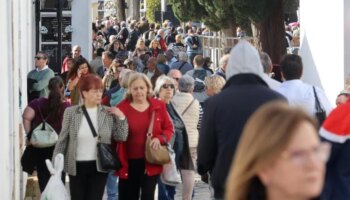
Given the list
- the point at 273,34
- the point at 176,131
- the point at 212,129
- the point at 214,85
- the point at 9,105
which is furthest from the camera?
the point at 273,34

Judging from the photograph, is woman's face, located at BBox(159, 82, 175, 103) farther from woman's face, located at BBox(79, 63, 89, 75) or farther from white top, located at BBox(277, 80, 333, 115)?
white top, located at BBox(277, 80, 333, 115)

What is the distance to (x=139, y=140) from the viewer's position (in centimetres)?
1084

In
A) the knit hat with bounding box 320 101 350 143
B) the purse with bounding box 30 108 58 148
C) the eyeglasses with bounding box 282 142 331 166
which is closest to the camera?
the eyeglasses with bounding box 282 142 331 166

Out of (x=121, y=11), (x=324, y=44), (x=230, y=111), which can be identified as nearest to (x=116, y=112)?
(x=230, y=111)

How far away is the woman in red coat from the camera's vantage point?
35.5 ft

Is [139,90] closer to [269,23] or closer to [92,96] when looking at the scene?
[92,96]

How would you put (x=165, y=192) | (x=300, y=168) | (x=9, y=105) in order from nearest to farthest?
(x=300, y=168), (x=9, y=105), (x=165, y=192)

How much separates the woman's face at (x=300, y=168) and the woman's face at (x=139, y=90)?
7.14m

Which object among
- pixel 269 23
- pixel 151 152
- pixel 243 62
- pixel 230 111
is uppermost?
pixel 269 23

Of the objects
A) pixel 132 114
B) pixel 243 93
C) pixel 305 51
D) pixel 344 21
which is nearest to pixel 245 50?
pixel 243 93

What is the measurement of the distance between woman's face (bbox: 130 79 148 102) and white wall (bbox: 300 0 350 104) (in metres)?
7.51

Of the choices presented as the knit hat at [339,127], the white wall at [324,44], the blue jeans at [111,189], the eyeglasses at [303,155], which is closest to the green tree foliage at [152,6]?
the white wall at [324,44]

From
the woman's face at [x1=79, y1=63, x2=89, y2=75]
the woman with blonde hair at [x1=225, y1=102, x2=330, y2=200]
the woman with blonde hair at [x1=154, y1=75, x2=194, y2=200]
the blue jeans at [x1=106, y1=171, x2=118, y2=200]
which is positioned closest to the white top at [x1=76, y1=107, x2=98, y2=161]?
the woman with blonde hair at [x1=154, y1=75, x2=194, y2=200]

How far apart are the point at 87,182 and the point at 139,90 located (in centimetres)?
110
